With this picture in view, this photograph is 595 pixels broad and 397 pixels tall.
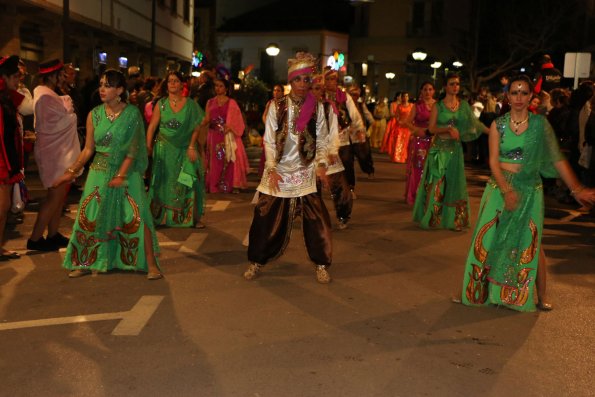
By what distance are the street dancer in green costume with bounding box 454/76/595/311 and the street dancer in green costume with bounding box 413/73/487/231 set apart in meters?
3.11

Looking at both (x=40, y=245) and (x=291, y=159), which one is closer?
(x=291, y=159)

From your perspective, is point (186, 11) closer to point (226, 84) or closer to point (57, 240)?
point (226, 84)

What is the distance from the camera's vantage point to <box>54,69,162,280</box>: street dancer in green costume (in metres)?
6.21

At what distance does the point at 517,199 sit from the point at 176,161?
443 centimetres

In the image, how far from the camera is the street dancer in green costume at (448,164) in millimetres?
8812

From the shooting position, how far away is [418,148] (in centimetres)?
1037

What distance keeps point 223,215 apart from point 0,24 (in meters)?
9.31

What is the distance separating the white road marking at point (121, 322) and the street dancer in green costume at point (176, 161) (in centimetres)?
317

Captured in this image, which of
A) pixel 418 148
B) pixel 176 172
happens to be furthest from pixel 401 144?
pixel 176 172

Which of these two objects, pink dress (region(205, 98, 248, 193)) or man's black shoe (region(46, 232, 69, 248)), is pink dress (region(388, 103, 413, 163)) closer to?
pink dress (region(205, 98, 248, 193))

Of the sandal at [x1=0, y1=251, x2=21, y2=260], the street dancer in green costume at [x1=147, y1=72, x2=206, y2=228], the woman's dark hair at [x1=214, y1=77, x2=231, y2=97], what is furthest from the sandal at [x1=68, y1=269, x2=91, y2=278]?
the woman's dark hair at [x1=214, y1=77, x2=231, y2=97]

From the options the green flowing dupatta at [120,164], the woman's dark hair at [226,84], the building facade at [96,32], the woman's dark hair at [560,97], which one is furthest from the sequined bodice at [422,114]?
the building facade at [96,32]

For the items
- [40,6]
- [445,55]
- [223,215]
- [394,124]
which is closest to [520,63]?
[445,55]

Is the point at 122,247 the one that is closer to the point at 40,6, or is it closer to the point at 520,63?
the point at 40,6
